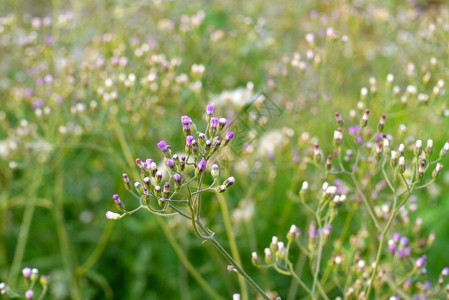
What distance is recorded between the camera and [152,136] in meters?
3.69

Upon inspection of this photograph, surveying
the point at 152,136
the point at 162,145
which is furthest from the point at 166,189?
the point at 152,136

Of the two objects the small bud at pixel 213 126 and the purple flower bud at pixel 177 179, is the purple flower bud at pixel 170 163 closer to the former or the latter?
the purple flower bud at pixel 177 179

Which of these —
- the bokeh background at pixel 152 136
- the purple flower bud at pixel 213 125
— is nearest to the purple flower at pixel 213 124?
the purple flower bud at pixel 213 125

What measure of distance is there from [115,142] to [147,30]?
152 centimetres

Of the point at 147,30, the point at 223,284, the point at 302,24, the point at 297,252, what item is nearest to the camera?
the point at 223,284

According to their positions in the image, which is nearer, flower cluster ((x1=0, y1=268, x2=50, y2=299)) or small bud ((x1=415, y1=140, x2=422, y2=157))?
small bud ((x1=415, y1=140, x2=422, y2=157))

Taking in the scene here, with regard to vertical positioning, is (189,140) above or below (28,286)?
below

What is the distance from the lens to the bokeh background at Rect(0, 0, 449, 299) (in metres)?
3.38

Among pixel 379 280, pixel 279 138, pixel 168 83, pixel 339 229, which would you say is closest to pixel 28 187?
pixel 168 83

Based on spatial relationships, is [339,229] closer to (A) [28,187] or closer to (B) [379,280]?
(B) [379,280]

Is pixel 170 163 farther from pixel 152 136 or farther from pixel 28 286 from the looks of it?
pixel 152 136

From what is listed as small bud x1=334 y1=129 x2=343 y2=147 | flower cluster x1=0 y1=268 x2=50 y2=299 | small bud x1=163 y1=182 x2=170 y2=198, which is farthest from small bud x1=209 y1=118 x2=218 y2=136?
flower cluster x1=0 y1=268 x2=50 y2=299

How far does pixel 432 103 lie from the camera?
3012mm

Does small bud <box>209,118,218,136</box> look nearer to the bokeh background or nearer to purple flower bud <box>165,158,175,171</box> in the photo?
purple flower bud <box>165,158,175,171</box>
